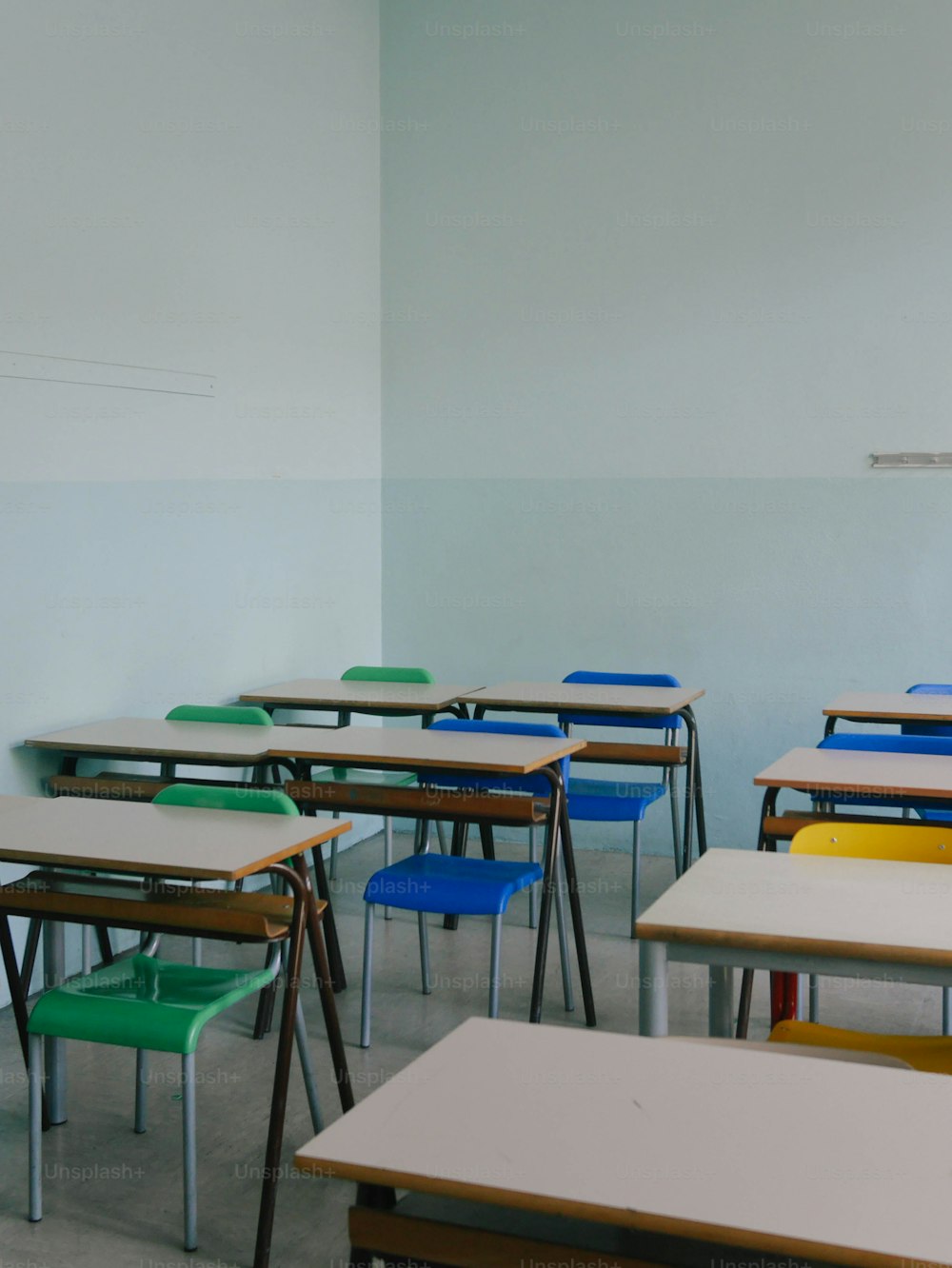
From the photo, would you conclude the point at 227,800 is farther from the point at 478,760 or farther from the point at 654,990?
the point at 654,990

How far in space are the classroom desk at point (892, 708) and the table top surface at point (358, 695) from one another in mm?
1282

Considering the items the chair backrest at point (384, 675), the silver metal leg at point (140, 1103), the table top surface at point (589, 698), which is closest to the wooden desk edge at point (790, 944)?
the silver metal leg at point (140, 1103)

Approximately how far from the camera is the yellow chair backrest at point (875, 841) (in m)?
2.43

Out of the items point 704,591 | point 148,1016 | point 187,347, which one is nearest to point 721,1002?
point 148,1016

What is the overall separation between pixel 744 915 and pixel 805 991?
6.09 ft

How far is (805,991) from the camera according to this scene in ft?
11.8

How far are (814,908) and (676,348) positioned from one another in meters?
3.74

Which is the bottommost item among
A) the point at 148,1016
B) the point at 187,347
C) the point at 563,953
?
the point at 563,953

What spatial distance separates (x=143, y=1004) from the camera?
2.34 m

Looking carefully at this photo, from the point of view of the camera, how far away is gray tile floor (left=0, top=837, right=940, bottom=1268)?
2.33 m

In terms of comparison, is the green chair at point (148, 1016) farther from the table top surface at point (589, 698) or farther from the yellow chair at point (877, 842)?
the table top surface at point (589, 698)

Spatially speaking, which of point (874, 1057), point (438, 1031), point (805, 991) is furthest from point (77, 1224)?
point (805, 991)

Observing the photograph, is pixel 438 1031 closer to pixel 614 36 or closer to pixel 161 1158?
pixel 161 1158

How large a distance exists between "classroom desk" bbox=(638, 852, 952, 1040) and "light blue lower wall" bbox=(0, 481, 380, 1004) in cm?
222
